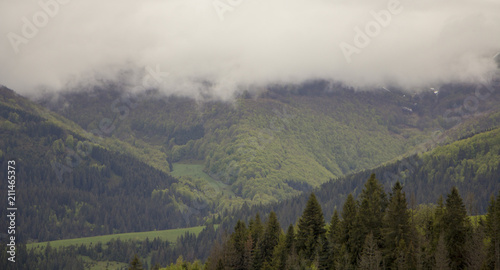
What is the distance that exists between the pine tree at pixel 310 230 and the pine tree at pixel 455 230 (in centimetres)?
2967

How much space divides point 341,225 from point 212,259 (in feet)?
155

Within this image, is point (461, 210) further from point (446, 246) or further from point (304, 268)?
point (304, 268)

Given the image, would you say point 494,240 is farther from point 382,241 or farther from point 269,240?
point 269,240

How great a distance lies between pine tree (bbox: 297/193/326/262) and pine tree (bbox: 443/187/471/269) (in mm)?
29669

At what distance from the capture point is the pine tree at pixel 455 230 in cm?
11794

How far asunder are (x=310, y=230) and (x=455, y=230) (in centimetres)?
3417

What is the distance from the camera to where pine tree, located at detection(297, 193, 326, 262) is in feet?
449

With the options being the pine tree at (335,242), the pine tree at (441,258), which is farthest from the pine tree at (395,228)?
the pine tree at (335,242)

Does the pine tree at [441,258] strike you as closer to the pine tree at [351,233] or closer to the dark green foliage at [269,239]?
the pine tree at [351,233]

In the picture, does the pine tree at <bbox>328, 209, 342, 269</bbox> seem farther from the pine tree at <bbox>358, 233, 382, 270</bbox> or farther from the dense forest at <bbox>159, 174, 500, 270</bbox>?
the pine tree at <bbox>358, 233, 382, 270</bbox>

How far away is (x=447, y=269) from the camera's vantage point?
10881 centimetres

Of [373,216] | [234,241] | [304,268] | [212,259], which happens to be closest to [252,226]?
[234,241]

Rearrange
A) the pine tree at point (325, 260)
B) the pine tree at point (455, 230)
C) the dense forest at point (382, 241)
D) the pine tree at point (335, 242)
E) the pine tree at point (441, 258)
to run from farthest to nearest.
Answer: the pine tree at point (325, 260)
the pine tree at point (335, 242)
the pine tree at point (455, 230)
the dense forest at point (382, 241)
the pine tree at point (441, 258)

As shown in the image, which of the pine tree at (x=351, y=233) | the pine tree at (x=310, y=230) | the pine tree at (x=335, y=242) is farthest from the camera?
the pine tree at (x=310, y=230)
